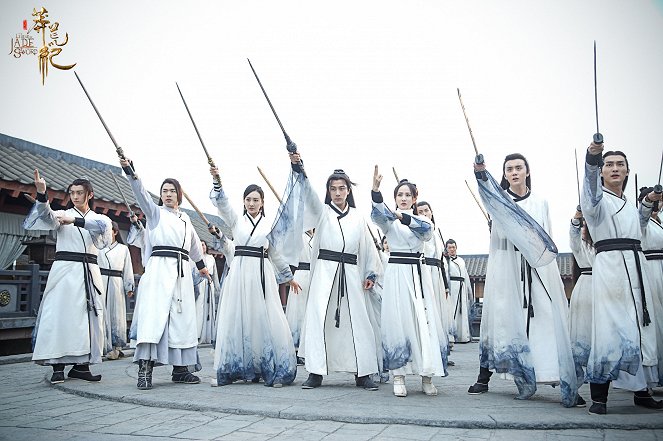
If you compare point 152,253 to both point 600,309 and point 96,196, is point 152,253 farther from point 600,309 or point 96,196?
point 96,196

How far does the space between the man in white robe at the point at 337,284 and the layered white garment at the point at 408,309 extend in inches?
17.8

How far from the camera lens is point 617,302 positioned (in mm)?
4531

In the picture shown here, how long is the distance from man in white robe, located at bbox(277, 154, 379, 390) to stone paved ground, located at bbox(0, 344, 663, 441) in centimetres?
30

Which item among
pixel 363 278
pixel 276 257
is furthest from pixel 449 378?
pixel 276 257

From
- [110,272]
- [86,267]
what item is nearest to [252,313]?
[86,267]

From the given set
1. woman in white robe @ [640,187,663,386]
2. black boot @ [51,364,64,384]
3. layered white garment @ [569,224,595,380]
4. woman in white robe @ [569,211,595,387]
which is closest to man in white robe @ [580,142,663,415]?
woman in white robe @ [640,187,663,386]

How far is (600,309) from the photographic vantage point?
4.57 metres

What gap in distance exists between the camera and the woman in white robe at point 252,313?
6.08 meters

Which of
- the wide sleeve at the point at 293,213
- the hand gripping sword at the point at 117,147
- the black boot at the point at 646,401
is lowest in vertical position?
the black boot at the point at 646,401

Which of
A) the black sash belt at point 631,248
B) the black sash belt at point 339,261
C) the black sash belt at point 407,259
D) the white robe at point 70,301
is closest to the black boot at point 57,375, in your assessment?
the white robe at point 70,301

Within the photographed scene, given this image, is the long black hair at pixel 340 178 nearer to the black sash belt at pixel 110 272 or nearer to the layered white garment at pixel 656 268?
the layered white garment at pixel 656 268

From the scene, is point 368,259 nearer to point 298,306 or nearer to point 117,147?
point 117,147

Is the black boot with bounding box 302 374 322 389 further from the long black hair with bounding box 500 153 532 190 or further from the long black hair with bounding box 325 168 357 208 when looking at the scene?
the long black hair with bounding box 500 153 532 190

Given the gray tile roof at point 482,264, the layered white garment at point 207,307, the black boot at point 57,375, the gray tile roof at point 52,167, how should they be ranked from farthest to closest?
the gray tile roof at point 482,264 < the layered white garment at point 207,307 < the gray tile roof at point 52,167 < the black boot at point 57,375
